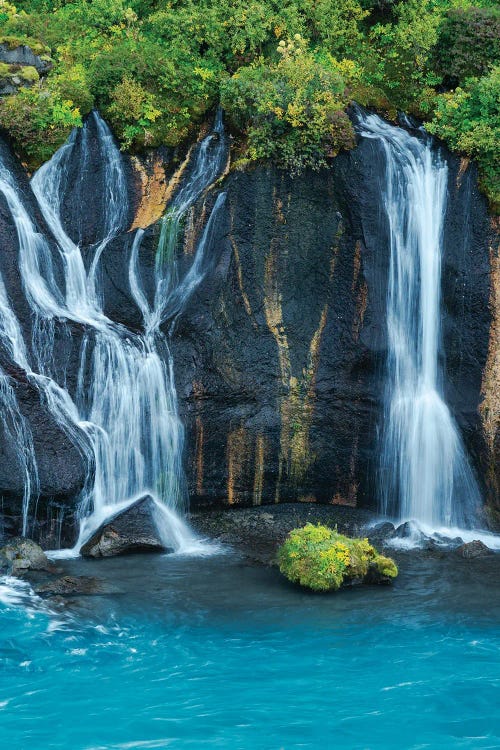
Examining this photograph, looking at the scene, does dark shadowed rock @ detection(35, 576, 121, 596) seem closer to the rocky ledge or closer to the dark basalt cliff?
the rocky ledge

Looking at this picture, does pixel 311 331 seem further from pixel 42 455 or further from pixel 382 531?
pixel 42 455

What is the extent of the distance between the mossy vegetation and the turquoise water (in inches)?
300

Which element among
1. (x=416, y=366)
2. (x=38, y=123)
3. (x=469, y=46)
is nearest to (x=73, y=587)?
(x=416, y=366)

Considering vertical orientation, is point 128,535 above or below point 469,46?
below

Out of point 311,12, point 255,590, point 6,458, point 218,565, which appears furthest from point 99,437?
point 311,12

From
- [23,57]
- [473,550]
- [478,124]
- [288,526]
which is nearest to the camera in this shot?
[473,550]

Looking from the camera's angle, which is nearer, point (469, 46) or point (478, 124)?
point (478, 124)

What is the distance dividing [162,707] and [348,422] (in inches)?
300

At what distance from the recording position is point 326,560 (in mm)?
12594

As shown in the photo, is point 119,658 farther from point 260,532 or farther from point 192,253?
point 192,253

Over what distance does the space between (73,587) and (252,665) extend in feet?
10.4

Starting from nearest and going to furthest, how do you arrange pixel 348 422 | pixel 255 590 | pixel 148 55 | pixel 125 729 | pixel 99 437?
pixel 125 729
pixel 255 590
pixel 99 437
pixel 348 422
pixel 148 55

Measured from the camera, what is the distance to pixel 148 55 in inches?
700

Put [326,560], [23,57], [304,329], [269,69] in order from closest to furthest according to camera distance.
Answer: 1. [326,560]
2. [304,329]
3. [269,69]
4. [23,57]
